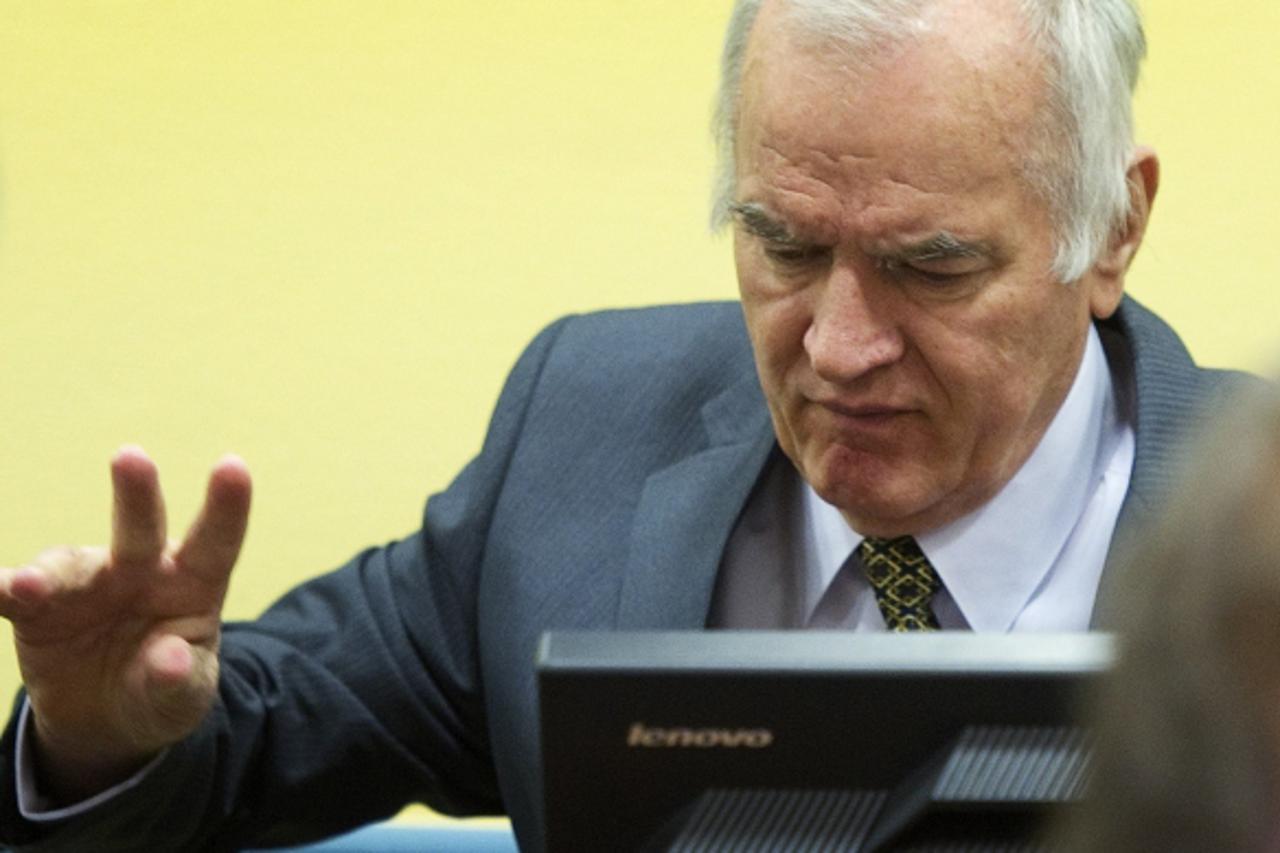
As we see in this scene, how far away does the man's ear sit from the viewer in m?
1.53

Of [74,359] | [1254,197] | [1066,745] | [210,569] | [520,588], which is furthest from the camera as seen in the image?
[74,359]

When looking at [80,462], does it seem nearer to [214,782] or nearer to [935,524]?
[214,782]

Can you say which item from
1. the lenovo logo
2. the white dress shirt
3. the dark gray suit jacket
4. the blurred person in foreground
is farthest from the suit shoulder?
the blurred person in foreground

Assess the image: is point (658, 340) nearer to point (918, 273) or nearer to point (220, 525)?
point (918, 273)

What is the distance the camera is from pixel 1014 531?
154 cm

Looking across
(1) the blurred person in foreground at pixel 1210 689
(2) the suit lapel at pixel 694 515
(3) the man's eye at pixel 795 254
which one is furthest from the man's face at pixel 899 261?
(1) the blurred person in foreground at pixel 1210 689

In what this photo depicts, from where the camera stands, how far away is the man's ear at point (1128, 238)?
5.01 feet

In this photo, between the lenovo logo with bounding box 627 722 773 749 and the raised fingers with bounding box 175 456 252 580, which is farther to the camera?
the raised fingers with bounding box 175 456 252 580

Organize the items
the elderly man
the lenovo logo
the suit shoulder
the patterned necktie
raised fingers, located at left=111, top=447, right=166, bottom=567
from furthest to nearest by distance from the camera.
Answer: the suit shoulder < the patterned necktie < the elderly man < raised fingers, located at left=111, top=447, right=166, bottom=567 < the lenovo logo

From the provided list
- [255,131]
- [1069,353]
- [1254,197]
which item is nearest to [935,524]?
[1069,353]

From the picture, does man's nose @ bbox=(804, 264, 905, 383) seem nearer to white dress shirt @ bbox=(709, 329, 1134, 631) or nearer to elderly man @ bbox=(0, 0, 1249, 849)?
elderly man @ bbox=(0, 0, 1249, 849)

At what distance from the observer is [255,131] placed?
7.80ft

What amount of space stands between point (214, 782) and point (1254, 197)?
4.30 feet

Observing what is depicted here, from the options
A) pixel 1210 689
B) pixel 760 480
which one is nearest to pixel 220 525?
pixel 760 480
